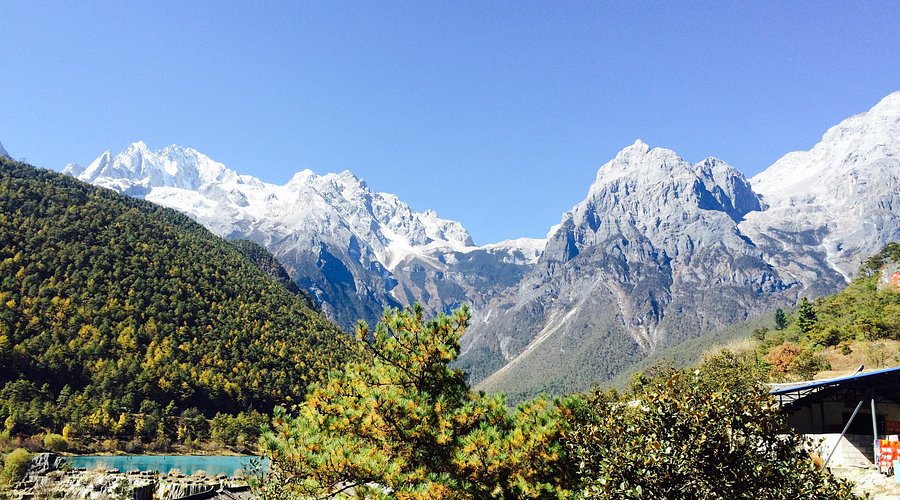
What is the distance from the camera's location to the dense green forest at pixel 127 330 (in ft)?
294

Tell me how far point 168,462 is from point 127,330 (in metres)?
39.5

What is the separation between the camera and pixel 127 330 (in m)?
105

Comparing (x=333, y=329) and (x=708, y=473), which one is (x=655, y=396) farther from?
(x=333, y=329)

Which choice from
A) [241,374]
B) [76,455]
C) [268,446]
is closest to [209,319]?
[241,374]

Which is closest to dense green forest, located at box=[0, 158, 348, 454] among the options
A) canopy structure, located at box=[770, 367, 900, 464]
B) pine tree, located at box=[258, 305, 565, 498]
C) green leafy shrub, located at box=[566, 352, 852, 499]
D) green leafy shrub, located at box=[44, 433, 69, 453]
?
green leafy shrub, located at box=[44, 433, 69, 453]

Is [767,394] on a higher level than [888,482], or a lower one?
higher

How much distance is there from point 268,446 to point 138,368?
100084mm

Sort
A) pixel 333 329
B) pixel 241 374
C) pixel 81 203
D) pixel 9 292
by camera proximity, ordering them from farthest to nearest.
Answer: pixel 333 329 → pixel 81 203 → pixel 241 374 → pixel 9 292

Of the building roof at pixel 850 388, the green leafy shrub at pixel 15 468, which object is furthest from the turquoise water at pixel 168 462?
the building roof at pixel 850 388

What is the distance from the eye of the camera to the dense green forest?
8969 cm

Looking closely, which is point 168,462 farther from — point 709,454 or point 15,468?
point 709,454

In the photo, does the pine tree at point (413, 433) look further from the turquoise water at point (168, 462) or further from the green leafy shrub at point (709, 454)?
the turquoise water at point (168, 462)

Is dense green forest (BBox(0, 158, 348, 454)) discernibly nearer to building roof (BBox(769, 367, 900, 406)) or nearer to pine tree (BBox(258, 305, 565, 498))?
pine tree (BBox(258, 305, 565, 498))

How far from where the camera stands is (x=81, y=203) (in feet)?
437
